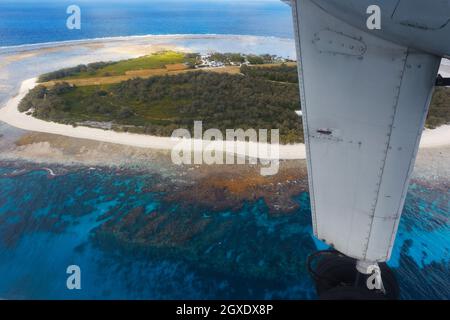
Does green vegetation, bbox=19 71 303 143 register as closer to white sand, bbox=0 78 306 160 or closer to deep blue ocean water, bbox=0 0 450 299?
white sand, bbox=0 78 306 160

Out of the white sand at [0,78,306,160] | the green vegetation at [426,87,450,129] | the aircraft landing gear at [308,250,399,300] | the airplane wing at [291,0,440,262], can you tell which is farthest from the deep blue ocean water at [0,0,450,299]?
the green vegetation at [426,87,450,129]

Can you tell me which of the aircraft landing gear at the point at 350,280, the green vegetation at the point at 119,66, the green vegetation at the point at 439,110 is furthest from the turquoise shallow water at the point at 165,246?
the green vegetation at the point at 119,66

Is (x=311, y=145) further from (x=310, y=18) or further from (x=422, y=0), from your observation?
(x=422, y=0)

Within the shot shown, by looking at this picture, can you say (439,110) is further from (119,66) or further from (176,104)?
(119,66)

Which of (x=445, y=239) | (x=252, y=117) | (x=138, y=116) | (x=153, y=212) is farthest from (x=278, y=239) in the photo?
(x=138, y=116)

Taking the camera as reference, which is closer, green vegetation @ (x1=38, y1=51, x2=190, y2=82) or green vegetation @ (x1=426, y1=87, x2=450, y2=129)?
green vegetation @ (x1=426, y1=87, x2=450, y2=129)

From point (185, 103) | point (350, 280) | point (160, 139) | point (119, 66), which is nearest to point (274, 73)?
point (185, 103)
